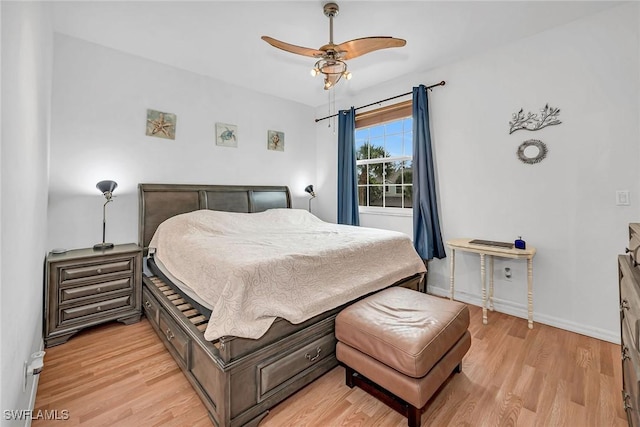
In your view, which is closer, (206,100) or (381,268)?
(381,268)

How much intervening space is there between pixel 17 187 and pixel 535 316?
382 centimetres

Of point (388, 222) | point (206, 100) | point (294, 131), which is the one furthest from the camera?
point (294, 131)

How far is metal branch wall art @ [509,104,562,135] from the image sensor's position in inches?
100

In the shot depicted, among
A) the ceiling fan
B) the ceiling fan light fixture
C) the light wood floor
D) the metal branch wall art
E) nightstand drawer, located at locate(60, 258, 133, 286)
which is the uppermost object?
the ceiling fan

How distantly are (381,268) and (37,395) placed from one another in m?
2.44

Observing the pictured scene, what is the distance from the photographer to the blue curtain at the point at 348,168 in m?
4.09

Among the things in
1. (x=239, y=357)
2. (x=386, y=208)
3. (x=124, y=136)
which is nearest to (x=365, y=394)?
(x=239, y=357)

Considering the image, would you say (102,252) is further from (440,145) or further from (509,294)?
(509,294)

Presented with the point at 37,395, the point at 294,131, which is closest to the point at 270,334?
the point at 37,395

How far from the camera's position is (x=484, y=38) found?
2693 mm

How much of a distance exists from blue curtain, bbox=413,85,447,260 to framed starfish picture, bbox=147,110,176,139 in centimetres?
290

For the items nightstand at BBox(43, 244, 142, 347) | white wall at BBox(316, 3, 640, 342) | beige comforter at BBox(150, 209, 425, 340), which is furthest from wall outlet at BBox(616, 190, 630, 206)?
nightstand at BBox(43, 244, 142, 347)

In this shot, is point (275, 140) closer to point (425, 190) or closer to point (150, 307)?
point (425, 190)

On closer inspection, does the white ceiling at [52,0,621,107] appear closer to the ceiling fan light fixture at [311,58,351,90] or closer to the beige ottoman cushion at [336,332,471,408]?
the ceiling fan light fixture at [311,58,351,90]
